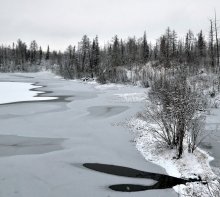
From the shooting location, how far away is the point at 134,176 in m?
7.01

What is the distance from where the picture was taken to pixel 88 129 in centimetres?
1184

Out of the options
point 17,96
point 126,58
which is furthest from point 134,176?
Result: point 126,58

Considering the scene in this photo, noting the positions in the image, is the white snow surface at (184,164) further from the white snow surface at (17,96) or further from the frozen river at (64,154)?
the white snow surface at (17,96)

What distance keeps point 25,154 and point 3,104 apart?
422 inches

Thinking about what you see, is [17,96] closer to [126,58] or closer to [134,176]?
[134,176]

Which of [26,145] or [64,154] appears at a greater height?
[26,145]

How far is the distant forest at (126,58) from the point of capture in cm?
3994

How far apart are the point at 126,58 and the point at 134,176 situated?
1899 inches

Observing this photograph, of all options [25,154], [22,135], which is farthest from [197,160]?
[22,135]

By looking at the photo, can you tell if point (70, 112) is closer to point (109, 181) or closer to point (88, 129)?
point (88, 129)

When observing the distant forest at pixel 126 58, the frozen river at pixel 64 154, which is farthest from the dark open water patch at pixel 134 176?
the distant forest at pixel 126 58

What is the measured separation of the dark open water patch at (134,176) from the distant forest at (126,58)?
1080cm

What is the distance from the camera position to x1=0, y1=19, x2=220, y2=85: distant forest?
39938mm

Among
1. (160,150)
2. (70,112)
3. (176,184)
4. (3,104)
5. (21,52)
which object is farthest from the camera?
(21,52)
